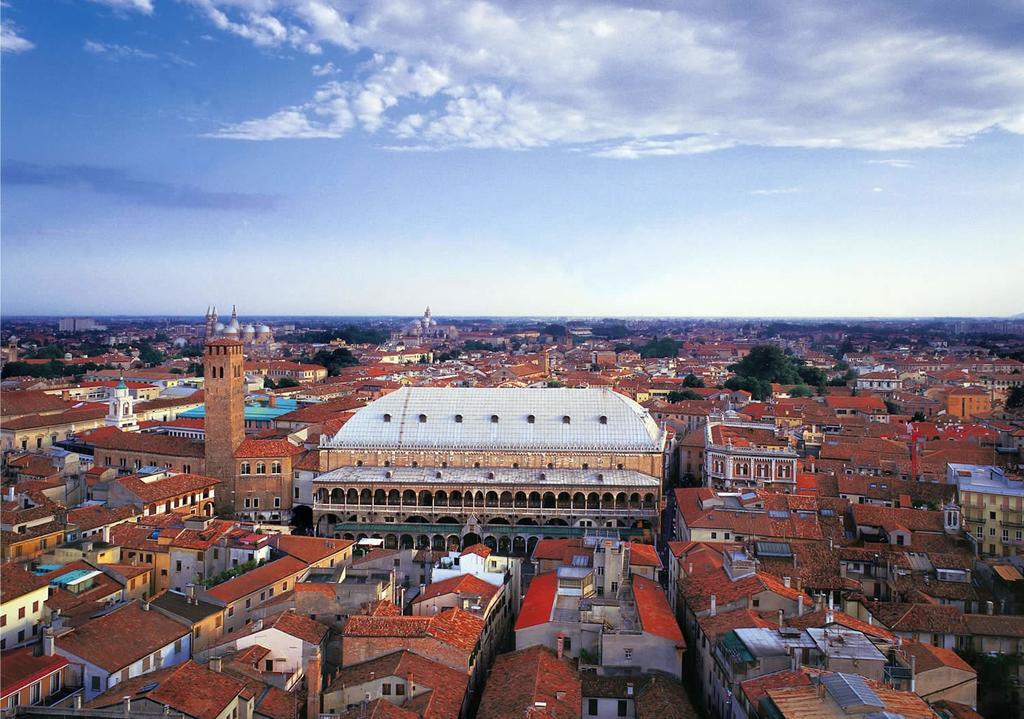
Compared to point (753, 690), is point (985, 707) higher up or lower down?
lower down

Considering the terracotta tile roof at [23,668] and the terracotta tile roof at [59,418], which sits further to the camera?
the terracotta tile roof at [59,418]

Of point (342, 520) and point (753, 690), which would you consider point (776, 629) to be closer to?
point (753, 690)

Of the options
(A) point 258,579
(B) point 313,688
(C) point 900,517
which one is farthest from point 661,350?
(B) point 313,688

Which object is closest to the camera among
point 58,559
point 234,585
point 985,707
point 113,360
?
point 985,707

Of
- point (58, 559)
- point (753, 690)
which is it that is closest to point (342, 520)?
point (58, 559)

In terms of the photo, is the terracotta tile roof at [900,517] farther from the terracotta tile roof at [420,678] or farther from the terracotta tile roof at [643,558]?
the terracotta tile roof at [420,678]

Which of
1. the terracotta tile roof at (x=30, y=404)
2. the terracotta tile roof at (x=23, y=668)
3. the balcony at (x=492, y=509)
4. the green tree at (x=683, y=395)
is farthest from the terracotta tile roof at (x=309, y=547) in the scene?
the green tree at (x=683, y=395)

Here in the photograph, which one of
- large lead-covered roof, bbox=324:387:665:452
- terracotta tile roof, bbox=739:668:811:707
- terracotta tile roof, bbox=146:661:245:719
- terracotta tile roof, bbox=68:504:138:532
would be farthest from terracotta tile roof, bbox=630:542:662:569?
terracotta tile roof, bbox=68:504:138:532

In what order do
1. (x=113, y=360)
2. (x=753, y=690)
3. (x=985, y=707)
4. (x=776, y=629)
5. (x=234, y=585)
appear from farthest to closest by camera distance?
(x=113, y=360) → (x=234, y=585) → (x=985, y=707) → (x=776, y=629) → (x=753, y=690)
